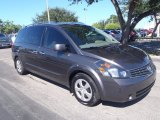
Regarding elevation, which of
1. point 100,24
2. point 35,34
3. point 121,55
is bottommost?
point 100,24

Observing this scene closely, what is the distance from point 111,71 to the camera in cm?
497

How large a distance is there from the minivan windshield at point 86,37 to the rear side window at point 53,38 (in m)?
0.19

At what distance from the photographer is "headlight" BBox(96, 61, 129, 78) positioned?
4.91m

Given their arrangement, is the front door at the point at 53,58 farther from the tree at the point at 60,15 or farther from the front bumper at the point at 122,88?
the tree at the point at 60,15

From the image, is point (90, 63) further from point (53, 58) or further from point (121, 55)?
point (53, 58)

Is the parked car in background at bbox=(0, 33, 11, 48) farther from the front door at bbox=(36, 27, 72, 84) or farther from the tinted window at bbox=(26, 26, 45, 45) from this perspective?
the front door at bbox=(36, 27, 72, 84)

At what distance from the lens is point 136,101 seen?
18.2 feet

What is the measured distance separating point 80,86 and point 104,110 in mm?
746

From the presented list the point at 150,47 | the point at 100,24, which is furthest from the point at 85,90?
the point at 100,24

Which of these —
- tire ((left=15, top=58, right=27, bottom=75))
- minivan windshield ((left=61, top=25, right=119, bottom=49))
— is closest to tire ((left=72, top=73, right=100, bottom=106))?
minivan windshield ((left=61, top=25, right=119, bottom=49))

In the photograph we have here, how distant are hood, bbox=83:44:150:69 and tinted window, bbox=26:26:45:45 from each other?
198 centimetres

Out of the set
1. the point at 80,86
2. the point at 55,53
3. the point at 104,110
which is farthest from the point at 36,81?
the point at 104,110

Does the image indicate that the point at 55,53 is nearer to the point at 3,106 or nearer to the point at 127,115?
the point at 3,106

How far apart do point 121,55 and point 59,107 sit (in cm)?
172
